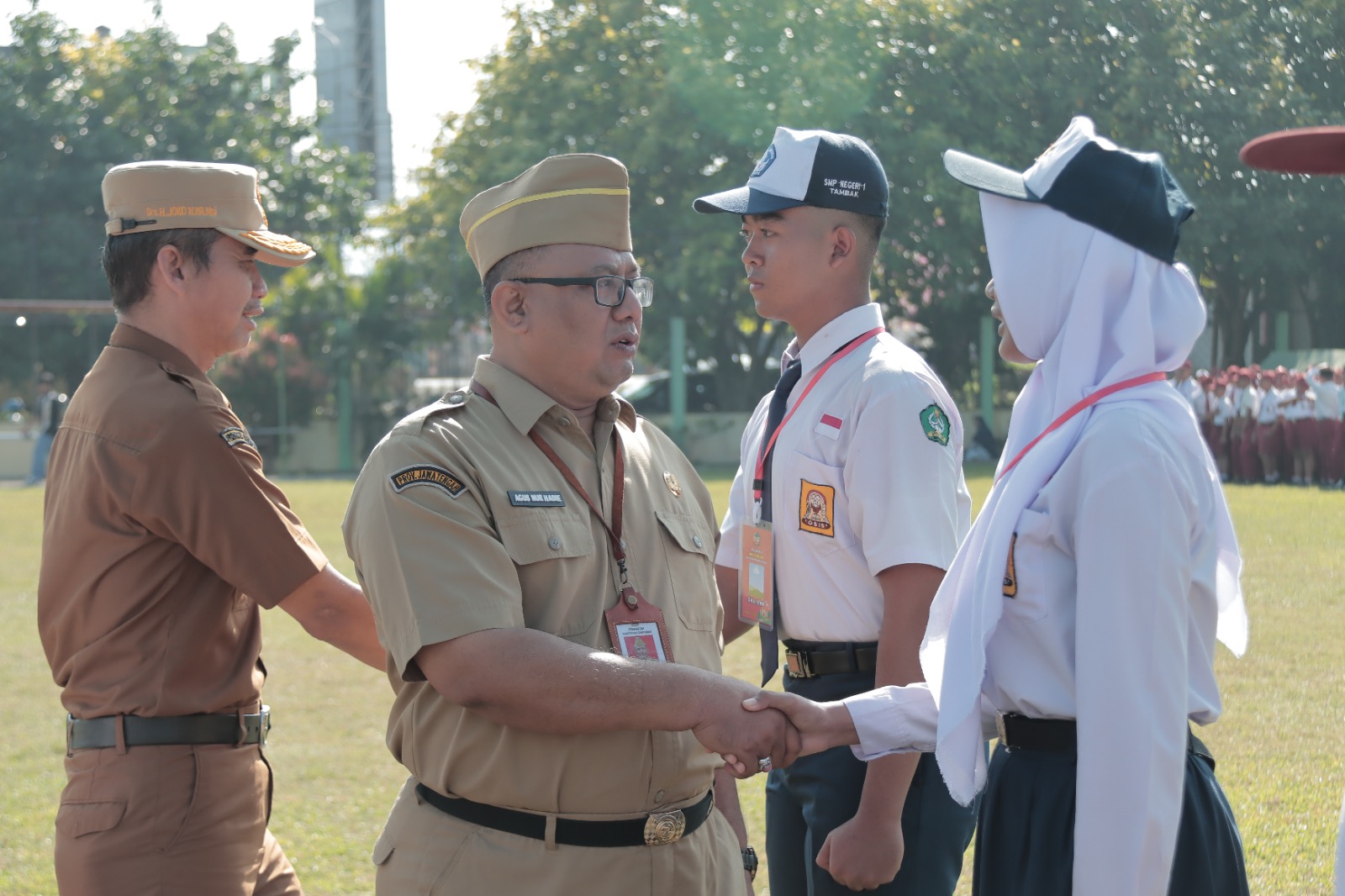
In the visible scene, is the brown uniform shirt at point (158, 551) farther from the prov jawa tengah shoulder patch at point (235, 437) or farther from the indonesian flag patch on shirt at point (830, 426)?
the indonesian flag patch on shirt at point (830, 426)

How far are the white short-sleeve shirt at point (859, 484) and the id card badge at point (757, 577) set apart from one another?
1.2 inches

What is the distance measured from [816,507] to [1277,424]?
66.2 feet

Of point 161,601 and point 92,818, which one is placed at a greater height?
point 161,601

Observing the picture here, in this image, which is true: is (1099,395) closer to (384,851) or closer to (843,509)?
(843,509)

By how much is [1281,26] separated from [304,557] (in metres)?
17.0

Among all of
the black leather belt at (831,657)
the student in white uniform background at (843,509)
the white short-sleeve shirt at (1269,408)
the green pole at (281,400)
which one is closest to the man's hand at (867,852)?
the student in white uniform background at (843,509)

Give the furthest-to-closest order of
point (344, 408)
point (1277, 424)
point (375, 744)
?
point (344, 408) < point (1277, 424) < point (375, 744)

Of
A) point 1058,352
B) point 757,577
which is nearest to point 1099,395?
point 1058,352

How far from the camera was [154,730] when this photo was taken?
2777 mm

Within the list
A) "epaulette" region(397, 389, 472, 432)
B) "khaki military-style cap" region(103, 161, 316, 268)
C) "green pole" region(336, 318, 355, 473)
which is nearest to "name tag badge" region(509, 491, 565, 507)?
"epaulette" region(397, 389, 472, 432)

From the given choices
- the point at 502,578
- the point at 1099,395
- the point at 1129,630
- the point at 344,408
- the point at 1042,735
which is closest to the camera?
the point at 1129,630

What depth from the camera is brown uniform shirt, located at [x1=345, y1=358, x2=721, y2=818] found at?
7.68 feet

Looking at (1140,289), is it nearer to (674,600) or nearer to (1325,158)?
(1325,158)

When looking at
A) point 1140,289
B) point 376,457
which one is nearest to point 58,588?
point 376,457
